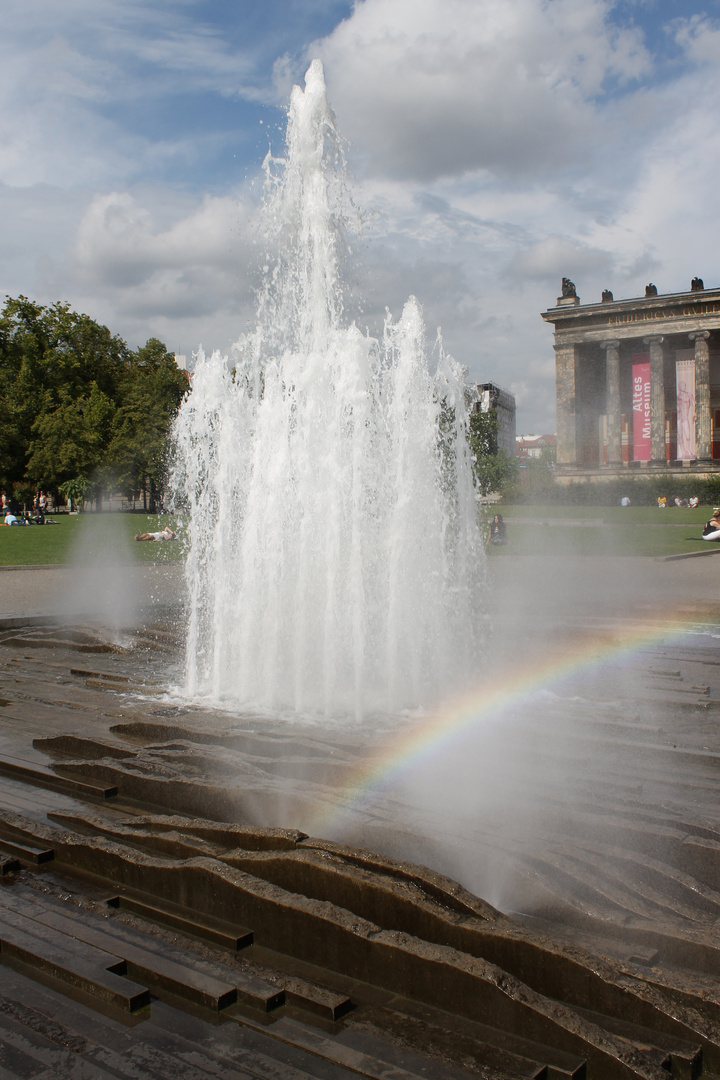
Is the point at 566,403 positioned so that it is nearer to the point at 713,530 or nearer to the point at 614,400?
the point at 614,400

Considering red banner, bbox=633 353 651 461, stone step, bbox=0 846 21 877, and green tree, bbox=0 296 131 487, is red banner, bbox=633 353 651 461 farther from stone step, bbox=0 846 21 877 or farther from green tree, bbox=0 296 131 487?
stone step, bbox=0 846 21 877

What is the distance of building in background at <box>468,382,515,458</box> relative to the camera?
7464cm

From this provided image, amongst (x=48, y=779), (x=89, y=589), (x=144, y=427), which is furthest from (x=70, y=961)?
(x=144, y=427)

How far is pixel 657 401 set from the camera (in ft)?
203

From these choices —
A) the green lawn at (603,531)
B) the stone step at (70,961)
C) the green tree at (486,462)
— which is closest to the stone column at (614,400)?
the green tree at (486,462)

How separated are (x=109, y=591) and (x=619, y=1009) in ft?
47.9

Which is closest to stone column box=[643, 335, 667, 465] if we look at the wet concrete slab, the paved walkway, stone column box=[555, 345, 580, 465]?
stone column box=[555, 345, 580, 465]

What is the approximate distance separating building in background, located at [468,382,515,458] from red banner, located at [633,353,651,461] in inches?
389

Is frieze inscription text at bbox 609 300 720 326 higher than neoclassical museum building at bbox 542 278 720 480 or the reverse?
higher

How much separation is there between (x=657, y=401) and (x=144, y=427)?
1415 inches

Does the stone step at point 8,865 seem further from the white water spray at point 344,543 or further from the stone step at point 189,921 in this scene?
the white water spray at point 344,543

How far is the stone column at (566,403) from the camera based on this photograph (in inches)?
2544

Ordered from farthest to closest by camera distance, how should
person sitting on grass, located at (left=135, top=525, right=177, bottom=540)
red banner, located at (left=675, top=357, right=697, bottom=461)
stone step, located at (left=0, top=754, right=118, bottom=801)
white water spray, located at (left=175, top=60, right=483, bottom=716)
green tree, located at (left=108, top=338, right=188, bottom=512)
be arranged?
red banner, located at (left=675, top=357, right=697, bottom=461), green tree, located at (left=108, top=338, right=188, bottom=512), person sitting on grass, located at (left=135, top=525, right=177, bottom=540), white water spray, located at (left=175, top=60, right=483, bottom=716), stone step, located at (left=0, top=754, right=118, bottom=801)

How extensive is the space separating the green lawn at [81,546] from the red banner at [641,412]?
1449 inches
